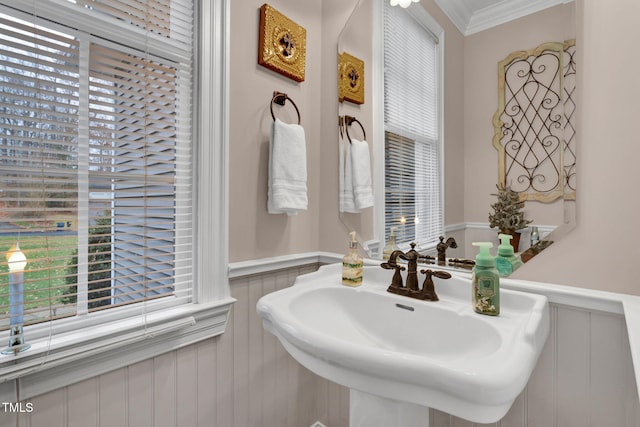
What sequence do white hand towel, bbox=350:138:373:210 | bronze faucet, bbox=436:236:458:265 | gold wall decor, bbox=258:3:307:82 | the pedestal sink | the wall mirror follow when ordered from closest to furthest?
the pedestal sink < the wall mirror < bronze faucet, bbox=436:236:458:265 < gold wall decor, bbox=258:3:307:82 < white hand towel, bbox=350:138:373:210

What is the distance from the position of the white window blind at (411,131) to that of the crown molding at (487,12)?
4.0 inches

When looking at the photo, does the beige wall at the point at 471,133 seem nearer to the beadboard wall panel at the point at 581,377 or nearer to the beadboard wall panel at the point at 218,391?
the beadboard wall panel at the point at 581,377

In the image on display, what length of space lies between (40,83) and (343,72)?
1.12 metres

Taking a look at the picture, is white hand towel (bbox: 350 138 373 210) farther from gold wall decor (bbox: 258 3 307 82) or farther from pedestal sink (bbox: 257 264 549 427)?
gold wall decor (bbox: 258 3 307 82)

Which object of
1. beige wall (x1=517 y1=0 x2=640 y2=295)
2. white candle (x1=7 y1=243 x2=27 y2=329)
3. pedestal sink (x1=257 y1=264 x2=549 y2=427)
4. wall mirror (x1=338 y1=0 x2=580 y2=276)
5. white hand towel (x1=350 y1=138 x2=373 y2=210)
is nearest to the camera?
pedestal sink (x1=257 y1=264 x2=549 y2=427)

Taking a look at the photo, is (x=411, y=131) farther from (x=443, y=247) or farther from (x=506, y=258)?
(x=506, y=258)

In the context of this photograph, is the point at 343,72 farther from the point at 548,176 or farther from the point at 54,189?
the point at 54,189

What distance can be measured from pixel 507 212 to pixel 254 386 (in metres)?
1.17

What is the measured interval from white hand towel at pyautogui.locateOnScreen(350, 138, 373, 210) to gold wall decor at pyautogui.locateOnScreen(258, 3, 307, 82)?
0.43m
